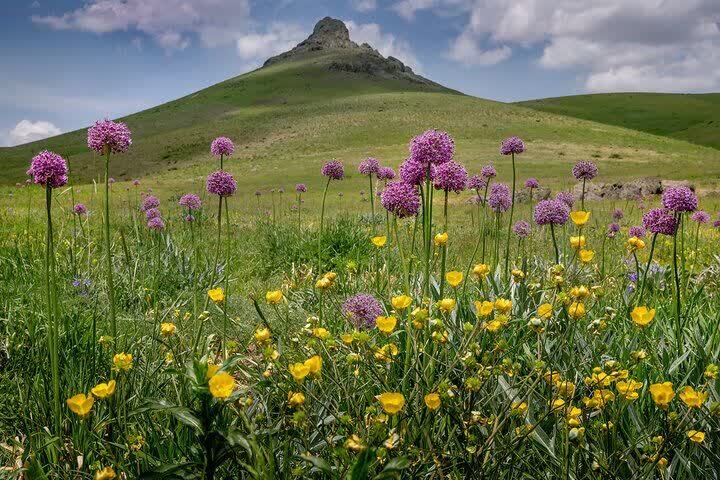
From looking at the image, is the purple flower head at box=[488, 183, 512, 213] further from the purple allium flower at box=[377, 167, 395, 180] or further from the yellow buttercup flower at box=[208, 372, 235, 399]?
the yellow buttercup flower at box=[208, 372, 235, 399]

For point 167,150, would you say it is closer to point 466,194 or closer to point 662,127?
point 466,194

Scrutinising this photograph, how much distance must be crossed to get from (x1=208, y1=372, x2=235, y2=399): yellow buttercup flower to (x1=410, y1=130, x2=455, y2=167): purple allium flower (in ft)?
5.24

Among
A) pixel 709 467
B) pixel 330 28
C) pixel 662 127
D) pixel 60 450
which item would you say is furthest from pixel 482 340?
pixel 330 28

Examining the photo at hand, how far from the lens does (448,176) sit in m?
3.12

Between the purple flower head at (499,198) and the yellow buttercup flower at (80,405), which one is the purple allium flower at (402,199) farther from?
the yellow buttercup flower at (80,405)

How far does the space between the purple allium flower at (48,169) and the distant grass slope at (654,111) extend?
8566cm

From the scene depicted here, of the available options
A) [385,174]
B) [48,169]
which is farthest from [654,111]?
[48,169]

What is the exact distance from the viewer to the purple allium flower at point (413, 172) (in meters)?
2.91

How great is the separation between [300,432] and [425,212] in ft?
3.74

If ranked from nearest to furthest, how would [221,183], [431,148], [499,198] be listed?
[431,148] < [221,183] < [499,198]

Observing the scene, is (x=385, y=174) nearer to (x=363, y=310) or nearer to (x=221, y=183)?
(x=221, y=183)

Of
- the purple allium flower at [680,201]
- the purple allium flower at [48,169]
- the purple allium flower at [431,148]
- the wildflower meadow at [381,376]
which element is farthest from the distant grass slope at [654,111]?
the purple allium flower at [48,169]

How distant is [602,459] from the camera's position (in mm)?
1622

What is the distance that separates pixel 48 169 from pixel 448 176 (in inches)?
82.3
